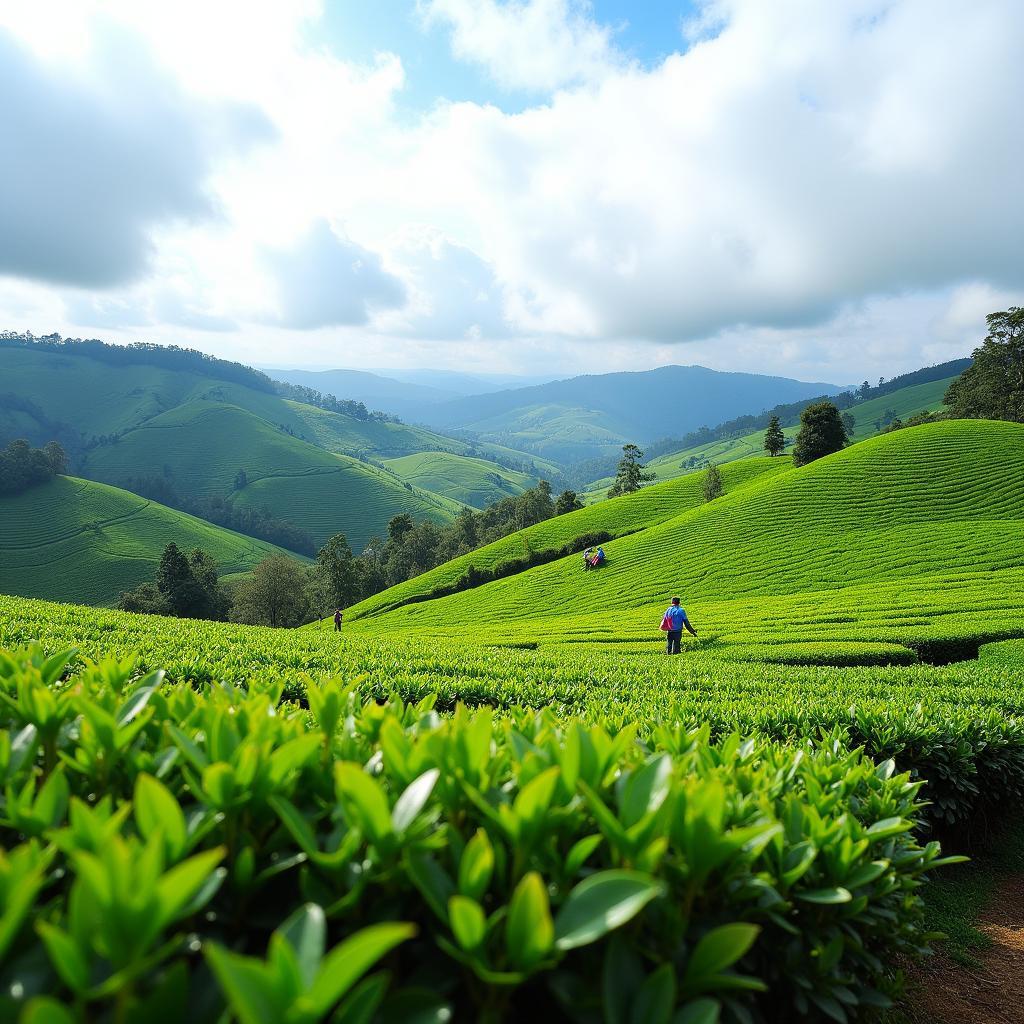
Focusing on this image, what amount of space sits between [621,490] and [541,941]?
94675 mm

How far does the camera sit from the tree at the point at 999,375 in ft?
210

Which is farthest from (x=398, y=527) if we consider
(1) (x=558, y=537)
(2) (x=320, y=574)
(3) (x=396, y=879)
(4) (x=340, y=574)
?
(3) (x=396, y=879)

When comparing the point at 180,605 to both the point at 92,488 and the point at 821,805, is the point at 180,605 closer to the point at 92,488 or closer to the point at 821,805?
the point at 821,805

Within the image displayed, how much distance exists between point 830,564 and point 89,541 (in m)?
106

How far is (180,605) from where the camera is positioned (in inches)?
2298

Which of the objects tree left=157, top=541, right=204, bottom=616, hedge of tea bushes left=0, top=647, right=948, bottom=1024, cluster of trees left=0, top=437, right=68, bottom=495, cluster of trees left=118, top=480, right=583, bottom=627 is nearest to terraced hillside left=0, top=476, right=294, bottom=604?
cluster of trees left=0, top=437, right=68, bottom=495

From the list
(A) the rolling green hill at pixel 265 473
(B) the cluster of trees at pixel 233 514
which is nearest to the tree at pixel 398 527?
(A) the rolling green hill at pixel 265 473

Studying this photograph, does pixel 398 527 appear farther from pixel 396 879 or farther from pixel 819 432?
pixel 396 879

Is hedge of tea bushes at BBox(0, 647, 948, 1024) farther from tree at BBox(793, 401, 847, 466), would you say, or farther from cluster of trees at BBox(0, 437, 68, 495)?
cluster of trees at BBox(0, 437, 68, 495)

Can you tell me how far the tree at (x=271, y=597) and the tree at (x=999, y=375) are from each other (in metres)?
75.1

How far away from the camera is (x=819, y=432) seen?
5462cm

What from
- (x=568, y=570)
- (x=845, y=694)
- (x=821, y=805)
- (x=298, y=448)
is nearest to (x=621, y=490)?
(x=568, y=570)

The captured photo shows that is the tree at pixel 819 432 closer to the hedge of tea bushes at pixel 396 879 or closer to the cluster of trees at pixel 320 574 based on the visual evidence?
the cluster of trees at pixel 320 574

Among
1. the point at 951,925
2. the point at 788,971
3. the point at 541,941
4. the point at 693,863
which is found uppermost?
the point at 541,941
